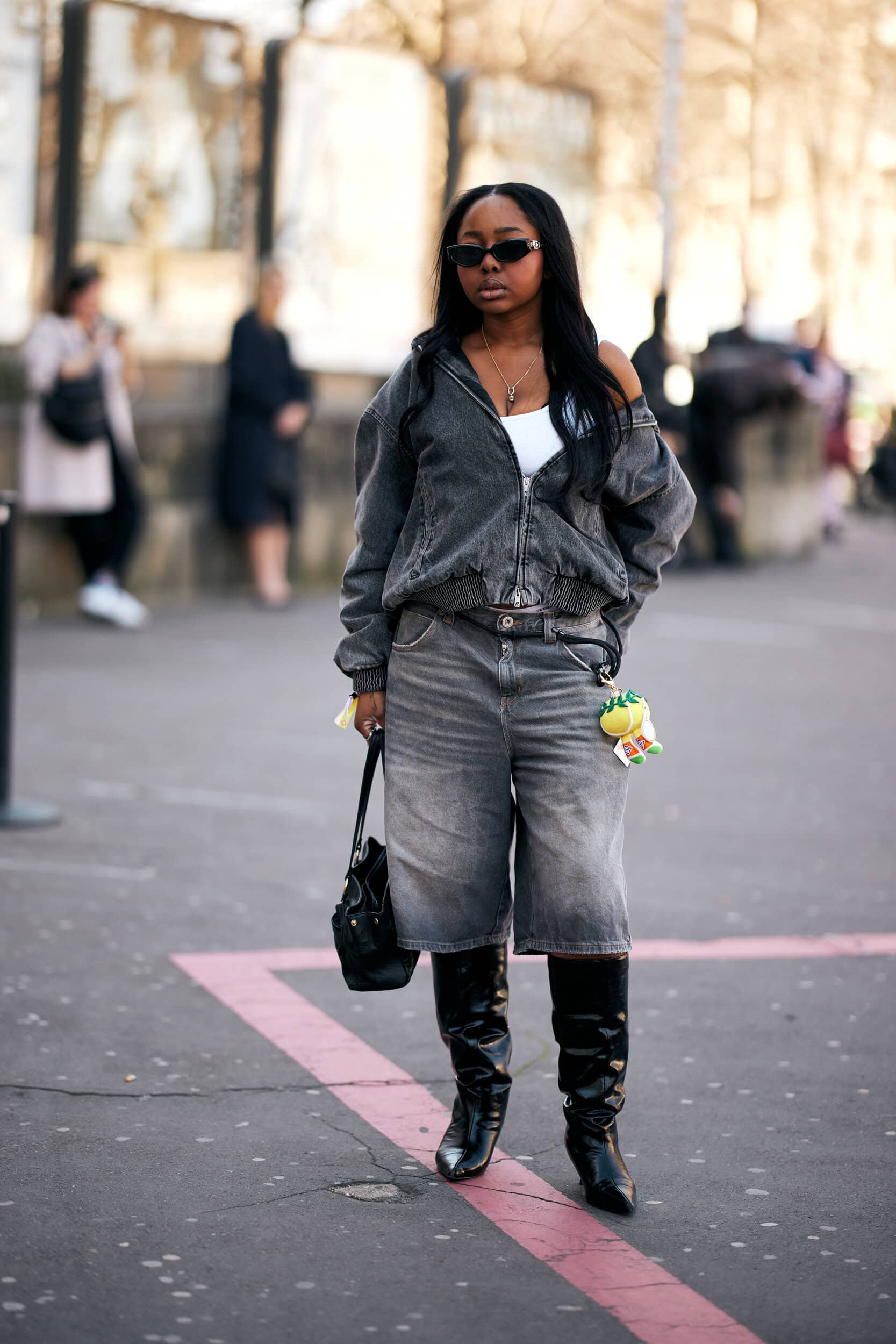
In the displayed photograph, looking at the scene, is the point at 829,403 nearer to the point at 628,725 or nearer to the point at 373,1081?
the point at 373,1081

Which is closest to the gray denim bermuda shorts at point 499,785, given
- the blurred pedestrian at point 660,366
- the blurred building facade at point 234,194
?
the blurred building facade at point 234,194

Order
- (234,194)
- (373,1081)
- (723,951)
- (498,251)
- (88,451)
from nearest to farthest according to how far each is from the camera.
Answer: (498,251) → (373,1081) → (723,951) → (88,451) → (234,194)

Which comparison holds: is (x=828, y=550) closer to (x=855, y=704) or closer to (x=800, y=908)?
(x=855, y=704)

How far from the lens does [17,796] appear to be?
7.33m

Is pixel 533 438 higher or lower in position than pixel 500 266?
lower

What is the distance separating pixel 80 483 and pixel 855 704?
4682 millimetres

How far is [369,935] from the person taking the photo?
3.77 m

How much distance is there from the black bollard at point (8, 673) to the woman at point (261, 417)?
6213 mm

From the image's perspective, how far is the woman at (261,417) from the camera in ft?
Result: 42.7

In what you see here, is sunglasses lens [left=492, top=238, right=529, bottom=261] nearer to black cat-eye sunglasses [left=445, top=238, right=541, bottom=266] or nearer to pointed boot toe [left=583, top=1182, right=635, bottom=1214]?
black cat-eye sunglasses [left=445, top=238, right=541, bottom=266]

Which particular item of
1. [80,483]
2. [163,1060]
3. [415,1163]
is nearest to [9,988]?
[163,1060]

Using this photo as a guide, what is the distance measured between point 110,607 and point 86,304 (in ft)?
5.78

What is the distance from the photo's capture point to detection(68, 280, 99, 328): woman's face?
38.0ft

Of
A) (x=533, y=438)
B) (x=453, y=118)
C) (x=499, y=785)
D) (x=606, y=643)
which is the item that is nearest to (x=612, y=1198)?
(x=499, y=785)
